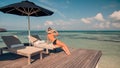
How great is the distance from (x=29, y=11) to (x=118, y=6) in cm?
3768

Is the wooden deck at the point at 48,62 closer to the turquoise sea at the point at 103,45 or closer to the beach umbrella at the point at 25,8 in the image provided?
the beach umbrella at the point at 25,8

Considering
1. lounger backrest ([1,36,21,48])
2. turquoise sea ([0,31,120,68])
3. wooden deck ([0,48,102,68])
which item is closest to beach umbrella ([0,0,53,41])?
lounger backrest ([1,36,21,48])

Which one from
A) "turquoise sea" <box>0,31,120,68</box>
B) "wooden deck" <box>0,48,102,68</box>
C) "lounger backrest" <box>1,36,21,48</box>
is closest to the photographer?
"wooden deck" <box>0,48,102,68</box>

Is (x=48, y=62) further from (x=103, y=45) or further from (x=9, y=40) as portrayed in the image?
(x=103, y=45)

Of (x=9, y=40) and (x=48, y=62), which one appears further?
(x=9, y=40)

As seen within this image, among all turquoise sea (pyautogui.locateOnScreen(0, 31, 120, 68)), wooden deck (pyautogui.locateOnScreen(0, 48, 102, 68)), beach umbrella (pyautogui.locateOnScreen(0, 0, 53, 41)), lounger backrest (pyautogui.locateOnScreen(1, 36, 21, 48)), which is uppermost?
beach umbrella (pyautogui.locateOnScreen(0, 0, 53, 41))

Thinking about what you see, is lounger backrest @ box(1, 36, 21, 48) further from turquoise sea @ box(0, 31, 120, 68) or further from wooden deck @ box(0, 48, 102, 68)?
turquoise sea @ box(0, 31, 120, 68)

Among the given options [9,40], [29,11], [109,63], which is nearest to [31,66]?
[9,40]

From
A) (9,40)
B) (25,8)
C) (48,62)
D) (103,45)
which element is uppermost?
(25,8)

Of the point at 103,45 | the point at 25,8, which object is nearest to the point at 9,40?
the point at 25,8

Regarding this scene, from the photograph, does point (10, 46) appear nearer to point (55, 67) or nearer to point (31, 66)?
point (31, 66)

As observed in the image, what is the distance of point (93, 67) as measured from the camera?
441 cm

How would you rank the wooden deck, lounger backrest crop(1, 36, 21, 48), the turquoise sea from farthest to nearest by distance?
the turquoise sea, lounger backrest crop(1, 36, 21, 48), the wooden deck

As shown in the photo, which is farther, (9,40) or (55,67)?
(9,40)
